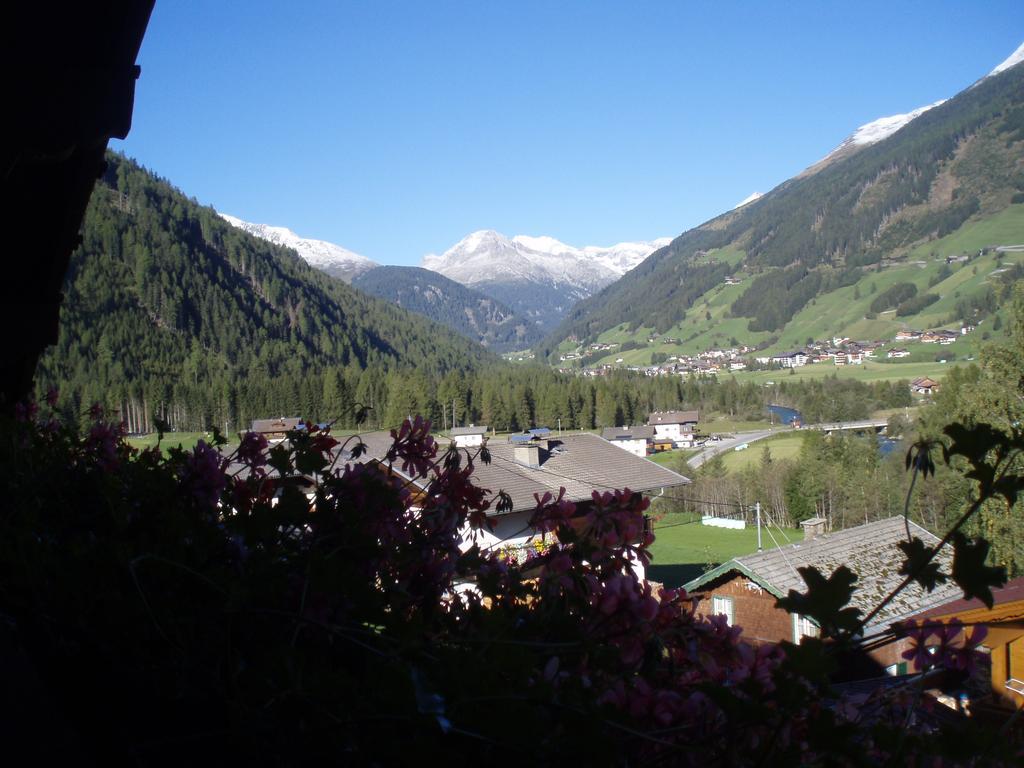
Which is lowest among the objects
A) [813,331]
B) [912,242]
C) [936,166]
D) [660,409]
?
[660,409]

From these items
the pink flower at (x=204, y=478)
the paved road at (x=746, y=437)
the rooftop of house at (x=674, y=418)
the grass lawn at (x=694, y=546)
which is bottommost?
the grass lawn at (x=694, y=546)

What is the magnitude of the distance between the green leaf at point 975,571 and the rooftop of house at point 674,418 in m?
81.7

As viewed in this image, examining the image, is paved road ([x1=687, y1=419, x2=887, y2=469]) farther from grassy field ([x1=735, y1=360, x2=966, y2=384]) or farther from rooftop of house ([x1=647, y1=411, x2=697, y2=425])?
grassy field ([x1=735, y1=360, x2=966, y2=384])

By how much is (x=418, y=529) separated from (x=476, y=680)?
0.76 meters

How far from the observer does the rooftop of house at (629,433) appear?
71.0 m

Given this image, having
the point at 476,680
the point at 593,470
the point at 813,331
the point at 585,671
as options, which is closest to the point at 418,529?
the point at 585,671

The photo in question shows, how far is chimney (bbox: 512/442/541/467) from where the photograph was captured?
2125 cm

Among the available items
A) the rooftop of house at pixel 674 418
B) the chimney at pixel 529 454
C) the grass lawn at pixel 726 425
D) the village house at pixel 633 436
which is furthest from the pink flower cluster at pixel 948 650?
the grass lawn at pixel 726 425

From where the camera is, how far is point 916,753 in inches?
37.8

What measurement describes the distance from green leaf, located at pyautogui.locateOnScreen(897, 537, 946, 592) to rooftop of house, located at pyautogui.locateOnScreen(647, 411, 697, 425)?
8164cm

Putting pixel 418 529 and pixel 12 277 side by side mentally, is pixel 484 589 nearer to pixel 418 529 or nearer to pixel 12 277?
pixel 418 529

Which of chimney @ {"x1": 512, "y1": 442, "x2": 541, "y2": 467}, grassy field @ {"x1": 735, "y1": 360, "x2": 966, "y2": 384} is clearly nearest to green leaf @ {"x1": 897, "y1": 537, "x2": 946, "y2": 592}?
chimney @ {"x1": 512, "y1": 442, "x2": 541, "y2": 467}

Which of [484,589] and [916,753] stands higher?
[484,589]

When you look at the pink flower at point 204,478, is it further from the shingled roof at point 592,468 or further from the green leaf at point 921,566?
the shingled roof at point 592,468
